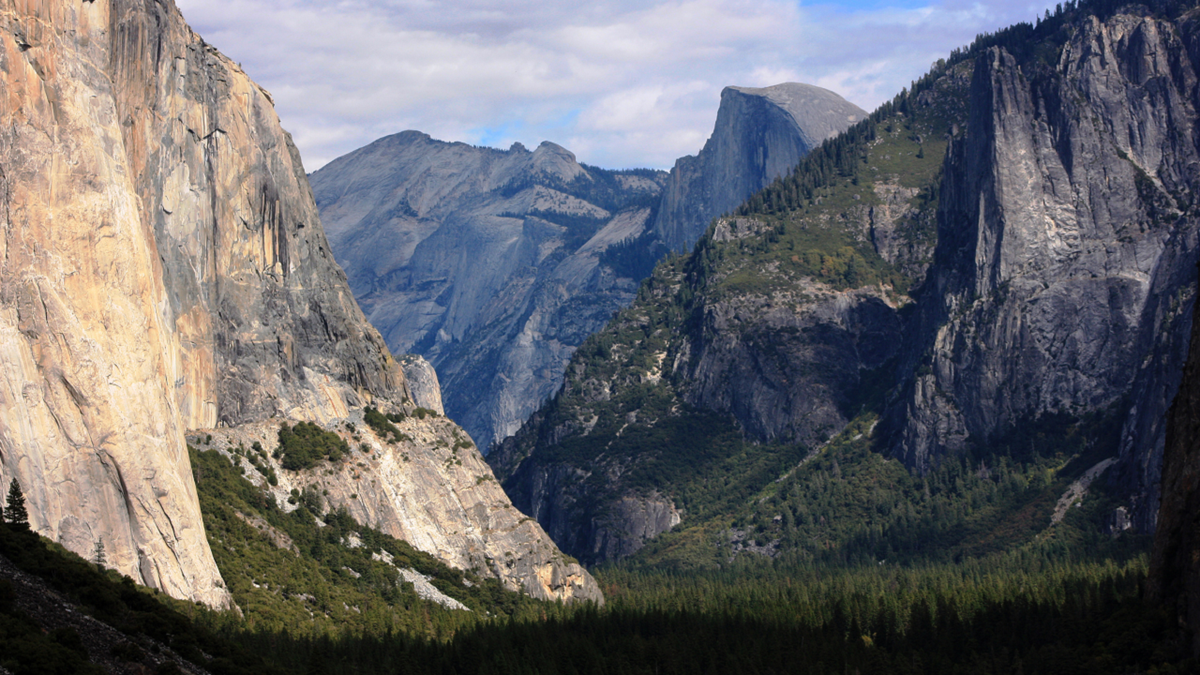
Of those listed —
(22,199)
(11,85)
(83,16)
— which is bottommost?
(22,199)

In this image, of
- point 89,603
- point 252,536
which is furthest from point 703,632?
point 89,603

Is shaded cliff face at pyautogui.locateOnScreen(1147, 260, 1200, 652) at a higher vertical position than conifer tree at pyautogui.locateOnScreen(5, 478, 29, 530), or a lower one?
lower

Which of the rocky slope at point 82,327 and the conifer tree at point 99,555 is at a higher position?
the rocky slope at point 82,327

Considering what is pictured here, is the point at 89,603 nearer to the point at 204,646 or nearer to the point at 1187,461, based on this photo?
the point at 204,646

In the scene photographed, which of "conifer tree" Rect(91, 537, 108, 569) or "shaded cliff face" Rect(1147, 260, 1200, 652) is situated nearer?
"conifer tree" Rect(91, 537, 108, 569)

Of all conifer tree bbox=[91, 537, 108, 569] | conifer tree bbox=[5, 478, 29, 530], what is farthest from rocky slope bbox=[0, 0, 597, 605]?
conifer tree bbox=[5, 478, 29, 530]

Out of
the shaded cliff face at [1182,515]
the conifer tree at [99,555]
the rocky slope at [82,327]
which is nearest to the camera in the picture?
the rocky slope at [82,327]

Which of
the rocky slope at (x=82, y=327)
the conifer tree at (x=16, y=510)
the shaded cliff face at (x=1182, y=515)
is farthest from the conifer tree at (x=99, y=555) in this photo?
the shaded cliff face at (x=1182, y=515)

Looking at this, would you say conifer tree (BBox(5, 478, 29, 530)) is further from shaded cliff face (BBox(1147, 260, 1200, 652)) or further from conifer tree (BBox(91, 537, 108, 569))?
shaded cliff face (BBox(1147, 260, 1200, 652))

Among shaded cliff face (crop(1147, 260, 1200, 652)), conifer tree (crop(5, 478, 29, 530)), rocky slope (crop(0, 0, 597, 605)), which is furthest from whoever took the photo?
shaded cliff face (crop(1147, 260, 1200, 652))

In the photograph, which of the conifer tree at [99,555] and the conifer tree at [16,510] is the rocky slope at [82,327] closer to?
the conifer tree at [99,555]

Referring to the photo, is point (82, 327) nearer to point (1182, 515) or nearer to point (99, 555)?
point (99, 555)
